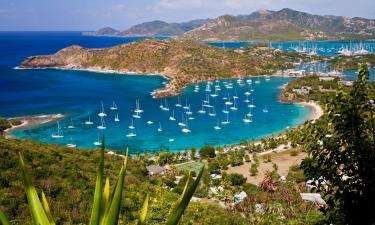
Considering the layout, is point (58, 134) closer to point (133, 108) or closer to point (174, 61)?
point (133, 108)

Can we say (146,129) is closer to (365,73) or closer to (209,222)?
(209,222)

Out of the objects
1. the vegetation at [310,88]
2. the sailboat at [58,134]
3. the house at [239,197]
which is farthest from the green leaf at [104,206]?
the vegetation at [310,88]

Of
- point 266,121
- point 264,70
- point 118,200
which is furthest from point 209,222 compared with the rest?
point 264,70

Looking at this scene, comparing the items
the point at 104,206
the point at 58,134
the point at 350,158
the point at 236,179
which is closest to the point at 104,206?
the point at 104,206

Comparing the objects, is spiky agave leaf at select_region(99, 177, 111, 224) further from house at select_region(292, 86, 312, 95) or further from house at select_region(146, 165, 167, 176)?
house at select_region(292, 86, 312, 95)

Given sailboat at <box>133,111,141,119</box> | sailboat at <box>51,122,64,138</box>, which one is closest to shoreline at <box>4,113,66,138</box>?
sailboat at <box>51,122,64,138</box>

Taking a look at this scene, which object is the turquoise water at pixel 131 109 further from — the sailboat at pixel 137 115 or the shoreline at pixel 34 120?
the shoreline at pixel 34 120

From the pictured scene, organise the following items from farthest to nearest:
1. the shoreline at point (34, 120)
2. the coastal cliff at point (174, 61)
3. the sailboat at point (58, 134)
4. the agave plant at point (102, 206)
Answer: the coastal cliff at point (174, 61) → the shoreline at point (34, 120) → the sailboat at point (58, 134) → the agave plant at point (102, 206)
